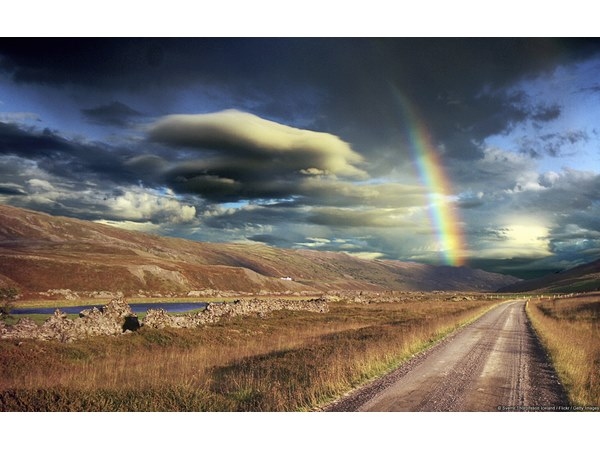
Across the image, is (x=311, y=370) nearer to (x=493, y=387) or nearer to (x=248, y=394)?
(x=248, y=394)

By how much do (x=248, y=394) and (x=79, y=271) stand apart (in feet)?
309

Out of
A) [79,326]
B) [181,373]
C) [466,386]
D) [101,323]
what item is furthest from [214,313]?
[466,386]

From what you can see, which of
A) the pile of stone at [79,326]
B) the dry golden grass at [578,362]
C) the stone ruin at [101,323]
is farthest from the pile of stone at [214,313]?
the dry golden grass at [578,362]

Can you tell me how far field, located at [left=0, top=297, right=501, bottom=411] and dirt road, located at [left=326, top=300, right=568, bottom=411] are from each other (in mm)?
1232

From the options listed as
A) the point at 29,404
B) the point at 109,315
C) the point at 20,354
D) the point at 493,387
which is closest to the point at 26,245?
the point at 109,315

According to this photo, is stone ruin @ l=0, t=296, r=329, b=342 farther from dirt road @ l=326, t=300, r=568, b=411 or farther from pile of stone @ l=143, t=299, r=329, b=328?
dirt road @ l=326, t=300, r=568, b=411

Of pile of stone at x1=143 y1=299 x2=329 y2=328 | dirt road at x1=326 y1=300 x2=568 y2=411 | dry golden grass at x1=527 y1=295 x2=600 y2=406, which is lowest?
pile of stone at x1=143 y1=299 x2=329 y2=328

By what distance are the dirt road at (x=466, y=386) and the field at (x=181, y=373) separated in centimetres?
123

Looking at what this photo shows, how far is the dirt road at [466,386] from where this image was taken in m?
12.2

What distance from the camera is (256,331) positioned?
3500 cm

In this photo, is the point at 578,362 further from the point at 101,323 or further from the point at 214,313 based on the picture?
the point at 214,313

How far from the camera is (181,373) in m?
16.9

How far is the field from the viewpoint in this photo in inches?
504

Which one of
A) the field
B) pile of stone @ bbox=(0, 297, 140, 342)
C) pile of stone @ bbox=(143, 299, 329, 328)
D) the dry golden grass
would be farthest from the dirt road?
pile of stone @ bbox=(143, 299, 329, 328)
